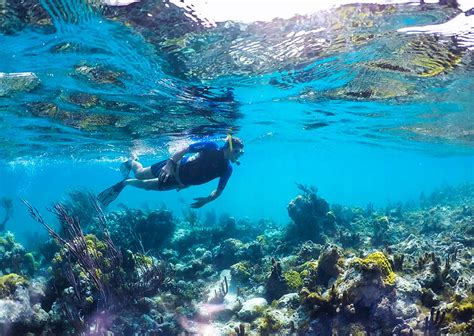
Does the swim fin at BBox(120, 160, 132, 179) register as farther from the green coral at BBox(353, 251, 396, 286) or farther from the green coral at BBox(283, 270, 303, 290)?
the green coral at BBox(353, 251, 396, 286)

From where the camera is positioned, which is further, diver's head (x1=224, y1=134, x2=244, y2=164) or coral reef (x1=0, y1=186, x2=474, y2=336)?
diver's head (x1=224, y1=134, x2=244, y2=164)

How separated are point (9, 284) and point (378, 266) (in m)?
7.91

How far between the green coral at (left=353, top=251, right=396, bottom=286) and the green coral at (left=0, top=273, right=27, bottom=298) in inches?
291

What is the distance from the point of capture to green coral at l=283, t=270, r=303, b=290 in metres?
8.52

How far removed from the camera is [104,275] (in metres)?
7.88

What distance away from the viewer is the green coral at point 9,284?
741 cm

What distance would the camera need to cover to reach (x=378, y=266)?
548cm

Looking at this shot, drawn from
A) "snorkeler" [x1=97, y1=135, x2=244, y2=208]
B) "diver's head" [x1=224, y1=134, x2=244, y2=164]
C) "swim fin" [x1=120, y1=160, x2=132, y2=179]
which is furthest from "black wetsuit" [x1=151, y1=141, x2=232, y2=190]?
"swim fin" [x1=120, y1=160, x2=132, y2=179]

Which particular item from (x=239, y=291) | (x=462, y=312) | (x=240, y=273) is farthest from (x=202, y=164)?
(x=462, y=312)

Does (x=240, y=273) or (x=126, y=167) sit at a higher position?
(x=126, y=167)

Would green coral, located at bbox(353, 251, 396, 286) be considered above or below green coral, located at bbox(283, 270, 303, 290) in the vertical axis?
above

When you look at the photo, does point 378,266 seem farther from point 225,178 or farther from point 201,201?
point 225,178

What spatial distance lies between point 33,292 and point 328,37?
33.6ft

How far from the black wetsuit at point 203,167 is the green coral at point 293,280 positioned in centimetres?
373
